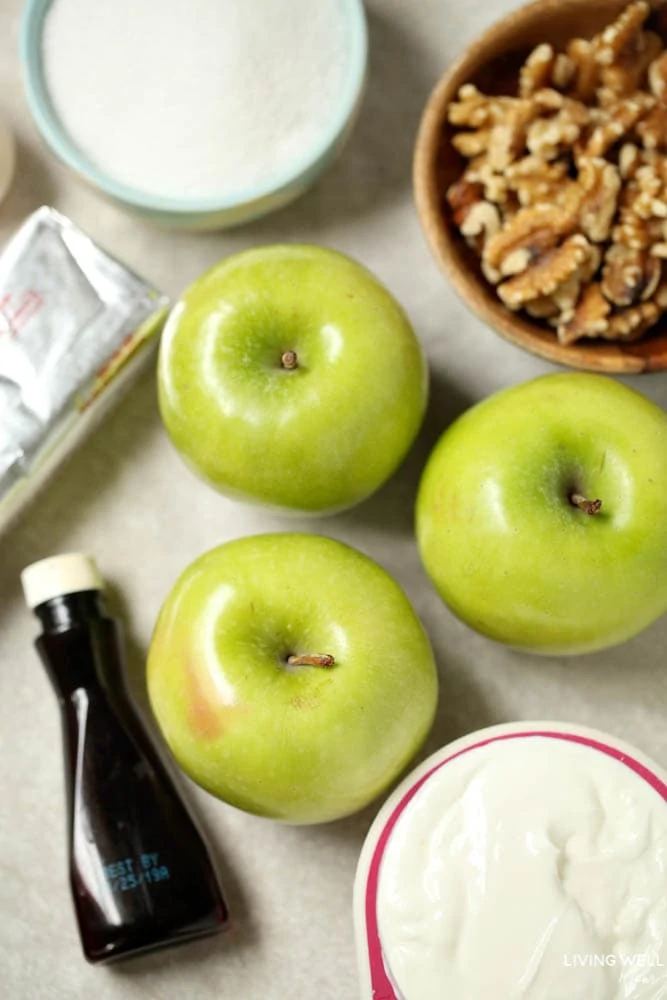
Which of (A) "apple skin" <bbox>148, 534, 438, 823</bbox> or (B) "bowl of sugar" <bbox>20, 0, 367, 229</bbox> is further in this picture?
(B) "bowl of sugar" <bbox>20, 0, 367, 229</bbox>

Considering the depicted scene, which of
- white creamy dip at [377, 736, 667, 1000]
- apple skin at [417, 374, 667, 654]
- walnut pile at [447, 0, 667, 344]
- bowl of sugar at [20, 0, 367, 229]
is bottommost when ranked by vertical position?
white creamy dip at [377, 736, 667, 1000]

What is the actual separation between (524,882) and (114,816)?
0.82ft

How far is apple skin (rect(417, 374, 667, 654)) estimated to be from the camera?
Result: 560mm

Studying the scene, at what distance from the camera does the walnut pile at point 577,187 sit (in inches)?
25.7

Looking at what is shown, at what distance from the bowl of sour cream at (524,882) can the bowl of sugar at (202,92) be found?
0.39 metres

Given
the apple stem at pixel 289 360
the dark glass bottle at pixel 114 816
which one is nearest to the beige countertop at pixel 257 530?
the dark glass bottle at pixel 114 816

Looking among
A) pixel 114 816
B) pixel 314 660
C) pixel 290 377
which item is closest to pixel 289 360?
pixel 290 377

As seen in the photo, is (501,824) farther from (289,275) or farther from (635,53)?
(635,53)

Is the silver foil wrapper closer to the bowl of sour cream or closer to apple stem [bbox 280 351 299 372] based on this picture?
apple stem [bbox 280 351 299 372]

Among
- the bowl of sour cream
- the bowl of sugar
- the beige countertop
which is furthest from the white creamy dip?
the bowl of sugar

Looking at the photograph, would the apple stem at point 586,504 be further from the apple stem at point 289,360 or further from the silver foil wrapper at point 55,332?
the silver foil wrapper at point 55,332

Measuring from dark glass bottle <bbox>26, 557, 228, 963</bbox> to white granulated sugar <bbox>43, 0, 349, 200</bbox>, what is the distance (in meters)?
0.28

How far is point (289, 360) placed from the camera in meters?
0.58

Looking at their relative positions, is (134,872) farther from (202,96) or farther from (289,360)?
(202,96)
